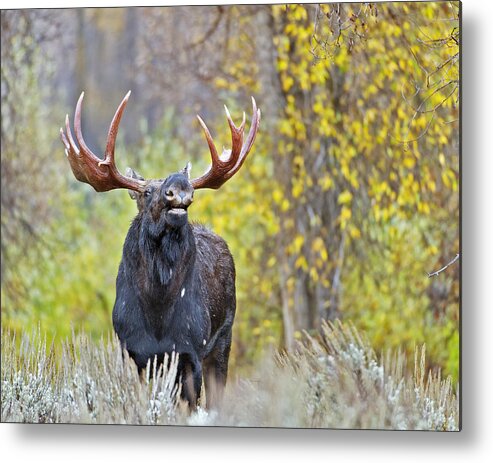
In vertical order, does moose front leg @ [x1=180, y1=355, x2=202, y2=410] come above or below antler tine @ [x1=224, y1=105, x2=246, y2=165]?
below

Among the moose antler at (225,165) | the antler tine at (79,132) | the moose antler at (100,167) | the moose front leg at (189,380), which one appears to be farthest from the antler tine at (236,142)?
the moose front leg at (189,380)

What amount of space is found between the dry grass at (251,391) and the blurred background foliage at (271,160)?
195 millimetres

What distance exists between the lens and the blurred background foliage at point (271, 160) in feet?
19.4

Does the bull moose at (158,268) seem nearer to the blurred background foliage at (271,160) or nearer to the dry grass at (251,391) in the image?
the dry grass at (251,391)

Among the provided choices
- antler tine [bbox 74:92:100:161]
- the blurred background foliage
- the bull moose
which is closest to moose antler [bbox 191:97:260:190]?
the bull moose

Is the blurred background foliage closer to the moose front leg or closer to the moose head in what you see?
the moose head

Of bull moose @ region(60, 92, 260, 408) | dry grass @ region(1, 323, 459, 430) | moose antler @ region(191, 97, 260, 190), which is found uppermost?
moose antler @ region(191, 97, 260, 190)

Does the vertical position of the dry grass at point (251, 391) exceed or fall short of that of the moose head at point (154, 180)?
it falls short

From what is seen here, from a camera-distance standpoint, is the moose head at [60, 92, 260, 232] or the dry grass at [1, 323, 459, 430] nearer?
the moose head at [60, 92, 260, 232]

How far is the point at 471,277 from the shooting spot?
5.26 metres

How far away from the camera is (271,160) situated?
7.10 m

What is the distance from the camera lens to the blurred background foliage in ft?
19.4

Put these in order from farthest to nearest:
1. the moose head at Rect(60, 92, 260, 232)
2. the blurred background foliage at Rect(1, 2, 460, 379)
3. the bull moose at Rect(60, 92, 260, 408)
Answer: the blurred background foliage at Rect(1, 2, 460, 379), the bull moose at Rect(60, 92, 260, 408), the moose head at Rect(60, 92, 260, 232)

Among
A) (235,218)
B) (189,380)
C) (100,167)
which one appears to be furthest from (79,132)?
(235,218)
